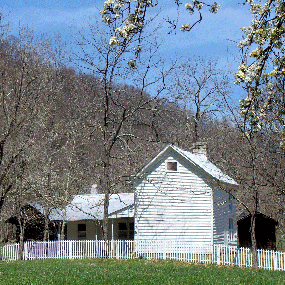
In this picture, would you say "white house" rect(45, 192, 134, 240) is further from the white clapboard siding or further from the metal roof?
the white clapboard siding

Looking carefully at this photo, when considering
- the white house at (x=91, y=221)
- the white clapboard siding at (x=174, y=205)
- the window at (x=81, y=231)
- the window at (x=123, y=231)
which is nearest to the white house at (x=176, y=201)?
the white clapboard siding at (x=174, y=205)

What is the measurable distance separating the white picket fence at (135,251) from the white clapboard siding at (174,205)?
3.39ft

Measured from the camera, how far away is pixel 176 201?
2786 cm

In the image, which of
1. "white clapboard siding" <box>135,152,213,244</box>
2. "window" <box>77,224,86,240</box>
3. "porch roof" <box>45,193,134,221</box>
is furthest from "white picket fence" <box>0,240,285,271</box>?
"window" <box>77,224,86,240</box>

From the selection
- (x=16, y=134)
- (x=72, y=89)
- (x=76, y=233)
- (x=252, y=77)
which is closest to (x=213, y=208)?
(x=76, y=233)

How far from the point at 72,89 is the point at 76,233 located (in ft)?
73.7

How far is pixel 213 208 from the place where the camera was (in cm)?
2792

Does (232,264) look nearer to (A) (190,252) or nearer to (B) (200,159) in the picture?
(A) (190,252)

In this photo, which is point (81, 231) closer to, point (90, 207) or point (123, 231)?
point (123, 231)

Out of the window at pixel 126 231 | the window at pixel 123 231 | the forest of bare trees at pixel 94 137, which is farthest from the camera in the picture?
the window at pixel 123 231

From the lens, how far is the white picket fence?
75.0 ft

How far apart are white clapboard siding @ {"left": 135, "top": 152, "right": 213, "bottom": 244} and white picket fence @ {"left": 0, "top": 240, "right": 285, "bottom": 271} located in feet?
3.39

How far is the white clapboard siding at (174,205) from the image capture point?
27422 mm

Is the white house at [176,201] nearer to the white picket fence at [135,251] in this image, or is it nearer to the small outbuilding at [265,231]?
the white picket fence at [135,251]
